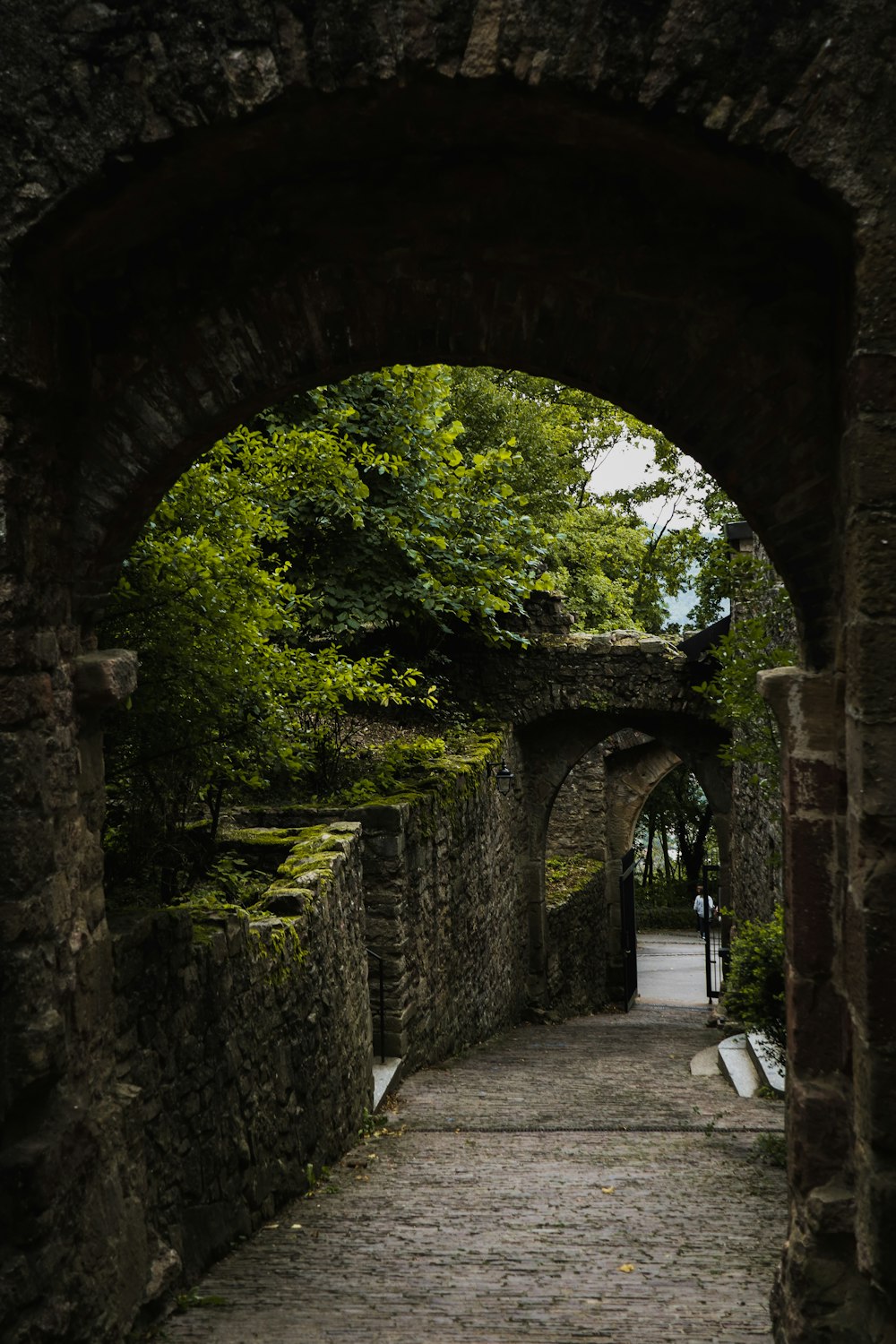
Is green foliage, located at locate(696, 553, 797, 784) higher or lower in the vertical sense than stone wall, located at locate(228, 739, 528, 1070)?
higher

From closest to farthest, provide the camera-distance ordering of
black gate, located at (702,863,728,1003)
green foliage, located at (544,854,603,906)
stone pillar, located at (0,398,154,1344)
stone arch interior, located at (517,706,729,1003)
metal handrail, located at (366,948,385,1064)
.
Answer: stone pillar, located at (0,398,154,1344), metal handrail, located at (366,948,385,1064), stone arch interior, located at (517,706,729,1003), black gate, located at (702,863,728,1003), green foliage, located at (544,854,603,906)

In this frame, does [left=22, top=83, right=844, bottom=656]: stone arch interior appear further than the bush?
No

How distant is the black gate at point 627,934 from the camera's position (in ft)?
59.1

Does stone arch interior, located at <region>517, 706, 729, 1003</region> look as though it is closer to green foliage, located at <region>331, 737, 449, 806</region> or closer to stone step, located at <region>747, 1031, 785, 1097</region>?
green foliage, located at <region>331, 737, 449, 806</region>

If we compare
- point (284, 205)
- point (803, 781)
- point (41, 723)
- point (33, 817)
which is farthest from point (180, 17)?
point (803, 781)

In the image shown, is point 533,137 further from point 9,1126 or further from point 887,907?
point 9,1126

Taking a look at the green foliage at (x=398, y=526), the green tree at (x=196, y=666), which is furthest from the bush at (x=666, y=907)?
the green tree at (x=196, y=666)

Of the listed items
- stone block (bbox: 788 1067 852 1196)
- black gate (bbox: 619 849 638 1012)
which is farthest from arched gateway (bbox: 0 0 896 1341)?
black gate (bbox: 619 849 638 1012)

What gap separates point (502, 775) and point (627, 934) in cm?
703

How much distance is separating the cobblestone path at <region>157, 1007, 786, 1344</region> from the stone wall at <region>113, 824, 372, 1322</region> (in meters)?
0.20

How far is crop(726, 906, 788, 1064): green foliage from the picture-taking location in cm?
677

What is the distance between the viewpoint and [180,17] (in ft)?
11.2

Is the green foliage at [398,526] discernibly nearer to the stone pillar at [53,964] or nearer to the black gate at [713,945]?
the black gate at [713,945]

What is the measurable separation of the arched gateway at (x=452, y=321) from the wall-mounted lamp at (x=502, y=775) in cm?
823
